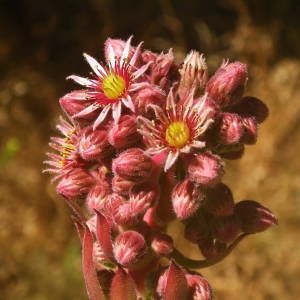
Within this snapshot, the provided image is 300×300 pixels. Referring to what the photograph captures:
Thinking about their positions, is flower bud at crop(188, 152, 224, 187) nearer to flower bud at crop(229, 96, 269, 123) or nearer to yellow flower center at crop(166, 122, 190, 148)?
yellow flower center at crop(166, 122, 190, 148)

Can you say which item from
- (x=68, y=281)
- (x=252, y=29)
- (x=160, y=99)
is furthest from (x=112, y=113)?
(x=252, y=29)

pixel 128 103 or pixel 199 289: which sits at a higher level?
pixel 128 103

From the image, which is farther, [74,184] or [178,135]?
[74,184]

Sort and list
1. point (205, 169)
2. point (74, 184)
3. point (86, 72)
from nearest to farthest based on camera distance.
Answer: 1. point (205, 169)
2. point (74, 184)
3. point (86, 72)

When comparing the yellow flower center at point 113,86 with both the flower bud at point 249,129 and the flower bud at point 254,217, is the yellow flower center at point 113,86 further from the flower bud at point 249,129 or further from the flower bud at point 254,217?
the flower bud at point 254,217

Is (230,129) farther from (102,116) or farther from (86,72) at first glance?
(86,72)

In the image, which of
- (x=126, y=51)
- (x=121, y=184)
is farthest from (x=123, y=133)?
(x=126, y=51)

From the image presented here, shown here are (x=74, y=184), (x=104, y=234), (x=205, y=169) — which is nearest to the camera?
(x=205, y=169)
